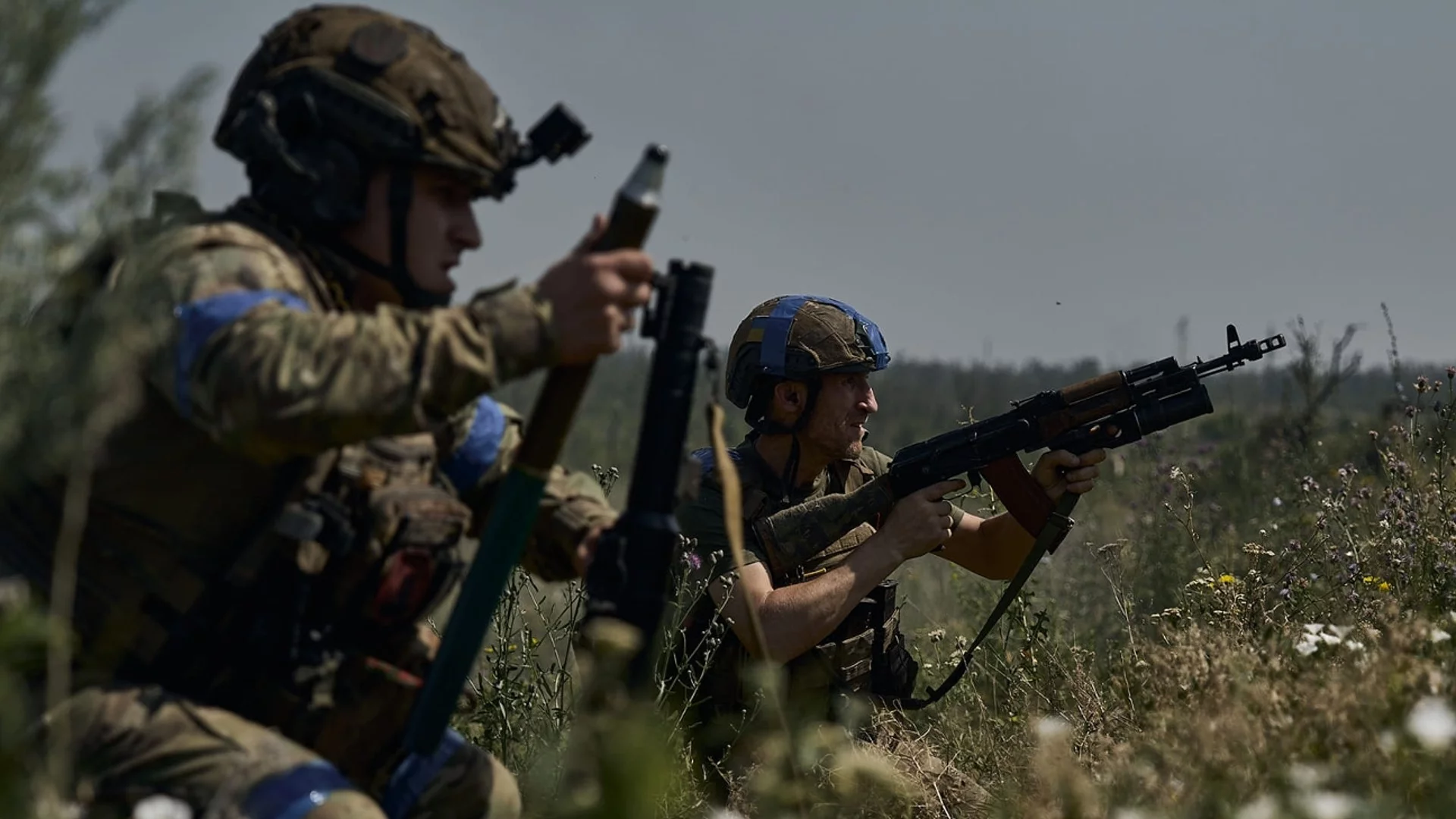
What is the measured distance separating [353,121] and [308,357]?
0.64m

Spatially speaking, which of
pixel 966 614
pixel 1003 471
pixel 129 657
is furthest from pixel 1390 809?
pixel 966 614

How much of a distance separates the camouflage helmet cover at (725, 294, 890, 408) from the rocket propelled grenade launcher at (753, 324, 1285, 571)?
0.41 meters

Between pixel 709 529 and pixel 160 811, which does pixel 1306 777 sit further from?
pixel 709 529

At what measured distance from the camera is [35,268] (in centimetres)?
252

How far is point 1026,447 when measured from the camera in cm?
543

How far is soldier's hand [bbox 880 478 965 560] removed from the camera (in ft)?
17.0

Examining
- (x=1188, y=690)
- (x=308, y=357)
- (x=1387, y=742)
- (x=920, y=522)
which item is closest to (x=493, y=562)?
(x=308, y=357)

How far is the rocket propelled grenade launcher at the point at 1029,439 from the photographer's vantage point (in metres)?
5.24

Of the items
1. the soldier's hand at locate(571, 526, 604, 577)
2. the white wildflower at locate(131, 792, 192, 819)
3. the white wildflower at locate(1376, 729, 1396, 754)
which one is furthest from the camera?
the soldier's hand at locate(571, 526, 604, 577)

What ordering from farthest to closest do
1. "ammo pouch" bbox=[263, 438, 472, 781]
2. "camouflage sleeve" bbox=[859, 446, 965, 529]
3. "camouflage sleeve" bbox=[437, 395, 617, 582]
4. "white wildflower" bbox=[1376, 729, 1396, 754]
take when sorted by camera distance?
"camouflage sleeve" bbox=[859, 446, 965, 529]
"camouflage sleeve" bbox=[437, 395, 617, 582]
"ammo pouch" bbox=[263, 438, 472, 781]
"white wildflower" bbox=[1376, 729, 1396, 754]

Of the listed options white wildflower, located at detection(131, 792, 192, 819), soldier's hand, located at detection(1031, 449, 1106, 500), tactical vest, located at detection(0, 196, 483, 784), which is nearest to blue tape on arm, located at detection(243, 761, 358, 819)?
white wildflower, located at detection(131, 792, 192, 819)

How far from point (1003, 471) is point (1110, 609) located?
2717mm

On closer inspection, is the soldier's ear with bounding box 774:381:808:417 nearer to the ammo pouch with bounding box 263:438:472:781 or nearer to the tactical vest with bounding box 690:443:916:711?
the tactical vest with bounding box 690:443:916:711

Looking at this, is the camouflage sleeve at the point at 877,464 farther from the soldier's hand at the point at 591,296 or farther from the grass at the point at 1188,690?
the soldier's hand at the point at 591,296
